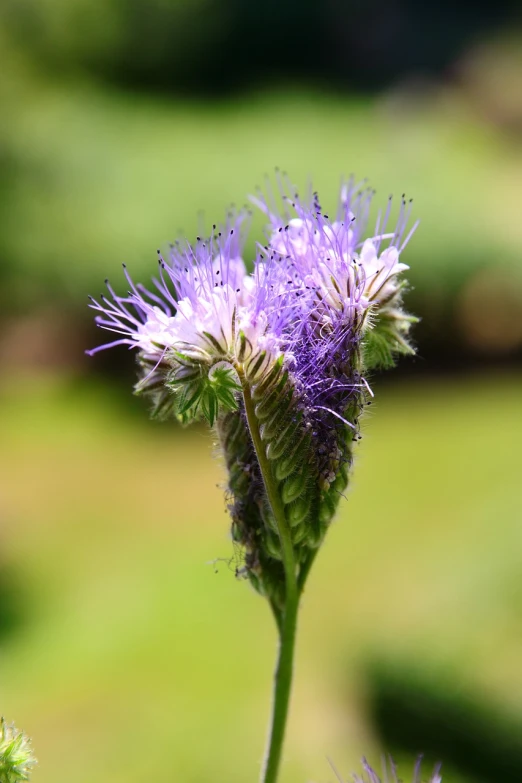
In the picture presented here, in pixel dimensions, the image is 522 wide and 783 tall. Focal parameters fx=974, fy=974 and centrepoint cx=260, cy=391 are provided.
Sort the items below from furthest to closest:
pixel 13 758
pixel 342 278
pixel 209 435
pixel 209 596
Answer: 1. pixel 209 596
2. pixel 209 435
3. pixel 342 278
4. pixel 13 758

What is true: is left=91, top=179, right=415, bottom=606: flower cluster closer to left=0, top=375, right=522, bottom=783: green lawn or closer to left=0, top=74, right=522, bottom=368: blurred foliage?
left=0, top=375, right=522, bottom=783: green lawn

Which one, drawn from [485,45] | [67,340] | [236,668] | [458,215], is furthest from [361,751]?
[485,45]

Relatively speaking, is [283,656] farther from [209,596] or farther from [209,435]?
[209,596]

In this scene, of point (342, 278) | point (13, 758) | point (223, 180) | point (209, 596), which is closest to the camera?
point (13, 758)

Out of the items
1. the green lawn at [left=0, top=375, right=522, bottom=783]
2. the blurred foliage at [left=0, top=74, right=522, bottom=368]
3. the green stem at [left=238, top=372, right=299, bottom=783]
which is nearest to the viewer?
the green stem at [left=238, top=372, right=299, bottom=783]

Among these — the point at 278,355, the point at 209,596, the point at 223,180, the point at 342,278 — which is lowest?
the point at 278,355

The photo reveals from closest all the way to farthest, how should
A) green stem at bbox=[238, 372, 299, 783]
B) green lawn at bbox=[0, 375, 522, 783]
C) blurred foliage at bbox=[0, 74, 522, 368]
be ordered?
green stem at bbox=[238, 372, 299, 783] → green lawn at bbox=[0, 375, 522, 783] → blurred foliage at bbox=[0, 74, 522, 368]

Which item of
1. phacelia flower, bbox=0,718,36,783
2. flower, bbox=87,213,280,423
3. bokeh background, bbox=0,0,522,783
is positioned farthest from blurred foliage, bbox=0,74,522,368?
phacelia flower, bbox=0,718,36,783

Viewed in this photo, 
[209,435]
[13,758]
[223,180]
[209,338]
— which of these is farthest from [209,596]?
[223,180]
